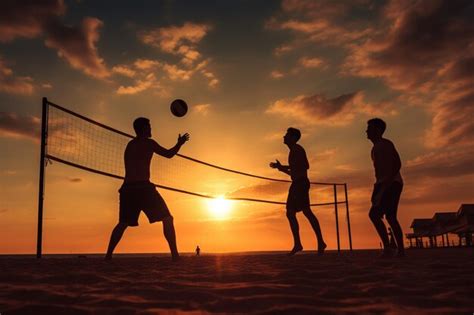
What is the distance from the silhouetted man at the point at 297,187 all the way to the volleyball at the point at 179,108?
167cm

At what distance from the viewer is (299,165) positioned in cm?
728

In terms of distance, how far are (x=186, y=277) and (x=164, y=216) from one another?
7.33 feet

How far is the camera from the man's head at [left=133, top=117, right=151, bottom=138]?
18.8 ft

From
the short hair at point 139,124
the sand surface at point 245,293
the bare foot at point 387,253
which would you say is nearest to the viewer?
the sand surface at point 245,293

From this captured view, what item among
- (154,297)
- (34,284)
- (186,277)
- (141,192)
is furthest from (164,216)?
(154,297)

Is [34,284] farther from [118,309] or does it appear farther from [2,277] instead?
[118,309]

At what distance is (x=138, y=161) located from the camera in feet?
18.3

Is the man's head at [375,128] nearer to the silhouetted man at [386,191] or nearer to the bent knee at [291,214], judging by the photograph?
the silhouetted man at [386,191]

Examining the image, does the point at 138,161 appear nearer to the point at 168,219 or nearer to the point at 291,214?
the point at 168,219

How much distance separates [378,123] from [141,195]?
3.10m

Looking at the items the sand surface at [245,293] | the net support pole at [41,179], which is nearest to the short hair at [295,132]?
the net support pole at [41,179]

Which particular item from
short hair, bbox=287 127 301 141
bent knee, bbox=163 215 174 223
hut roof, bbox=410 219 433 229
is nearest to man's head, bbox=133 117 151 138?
bent knee, bbox=163 215 174 223

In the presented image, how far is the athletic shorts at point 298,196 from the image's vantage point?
23.4 feet

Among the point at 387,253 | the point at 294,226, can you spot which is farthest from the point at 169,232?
the point at 387,253
